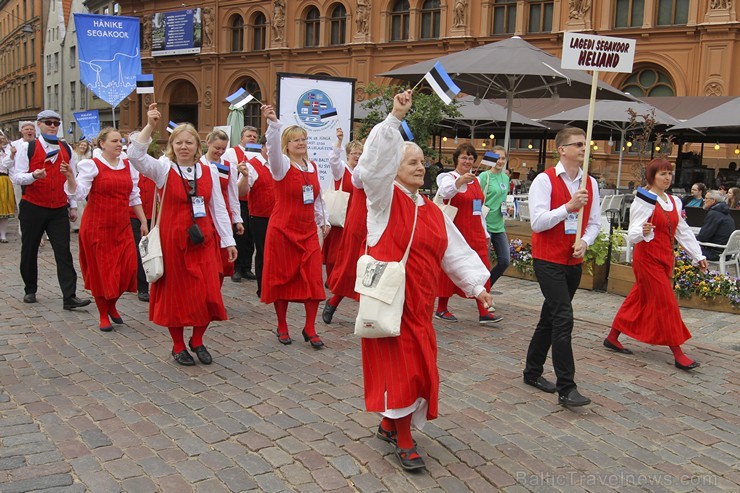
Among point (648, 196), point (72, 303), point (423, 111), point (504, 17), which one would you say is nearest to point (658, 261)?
point (648, 196)

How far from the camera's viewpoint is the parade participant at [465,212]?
7.33 metres

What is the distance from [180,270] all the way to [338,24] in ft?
110

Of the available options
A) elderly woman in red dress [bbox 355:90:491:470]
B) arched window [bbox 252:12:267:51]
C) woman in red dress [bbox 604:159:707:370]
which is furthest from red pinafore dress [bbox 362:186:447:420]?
arched window [bbox 252:12:267:51]

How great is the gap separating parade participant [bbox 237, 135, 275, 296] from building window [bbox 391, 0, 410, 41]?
2726 cm

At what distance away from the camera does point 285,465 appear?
3973 millimetres

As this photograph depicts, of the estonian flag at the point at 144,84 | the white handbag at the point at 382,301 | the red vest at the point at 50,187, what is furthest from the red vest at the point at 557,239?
the red vest at the point at 50,187

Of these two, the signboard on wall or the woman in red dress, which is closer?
the woman in red dress

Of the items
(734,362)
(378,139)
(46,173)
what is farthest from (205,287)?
(734,362)

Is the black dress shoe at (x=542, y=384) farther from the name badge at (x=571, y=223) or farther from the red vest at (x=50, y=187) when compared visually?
the red vest at (x=50, y=187)

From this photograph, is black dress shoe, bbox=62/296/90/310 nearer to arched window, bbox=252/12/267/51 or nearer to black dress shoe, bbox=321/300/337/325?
black dress shoe, bbox=321/300/337/325

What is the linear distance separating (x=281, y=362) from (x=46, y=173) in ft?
12.4

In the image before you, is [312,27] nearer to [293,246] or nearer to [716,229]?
[716,229]

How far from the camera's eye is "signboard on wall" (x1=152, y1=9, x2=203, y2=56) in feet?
141

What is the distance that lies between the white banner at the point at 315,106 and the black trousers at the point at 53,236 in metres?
4.39
